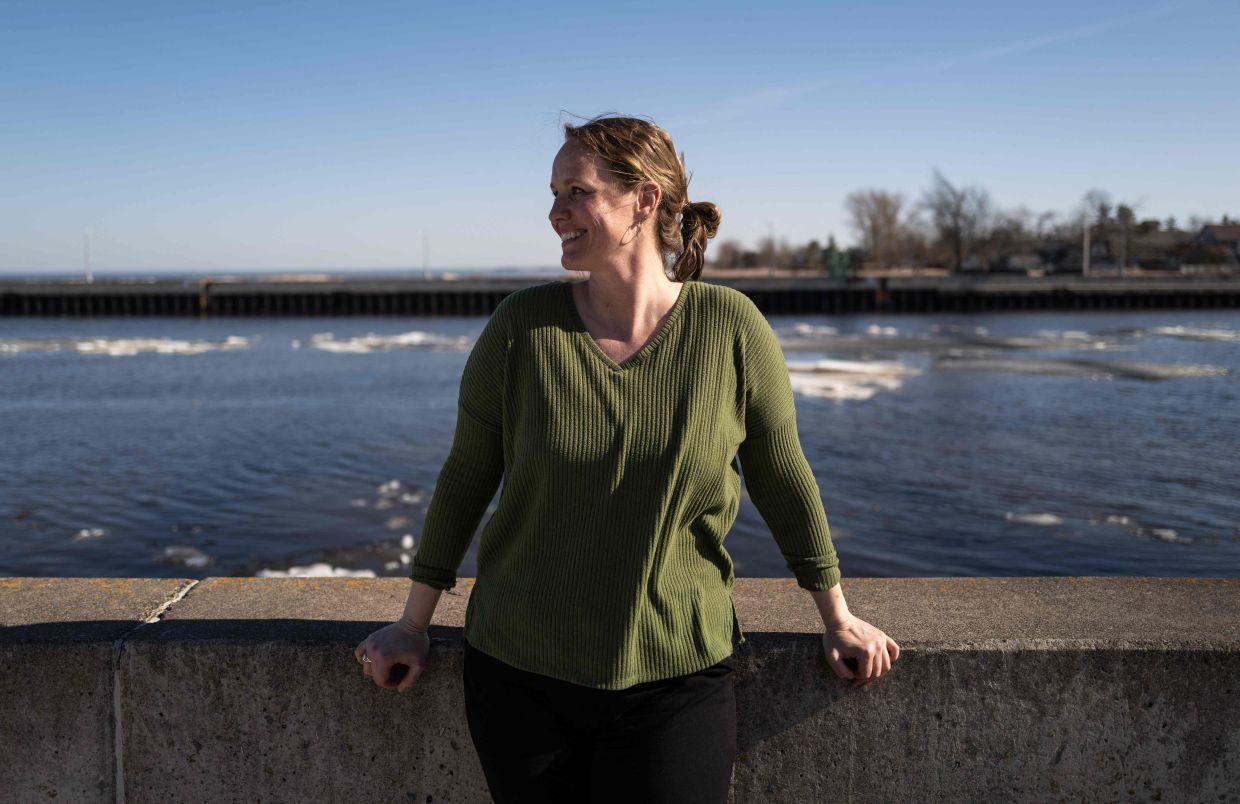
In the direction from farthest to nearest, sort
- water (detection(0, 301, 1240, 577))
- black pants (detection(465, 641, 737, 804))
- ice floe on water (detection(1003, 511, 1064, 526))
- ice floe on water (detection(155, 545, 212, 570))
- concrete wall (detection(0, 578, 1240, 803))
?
ice floe on water (detection(1003, 511, 1064, 526)) < water (detection(0, 301, 1240, 577)) < ice floe on water (detection(155, 545, 212, 570)) < concrete wall (detection(0, 578, 1240, 803)) < black pants (detection(465, 641, 737, 804))

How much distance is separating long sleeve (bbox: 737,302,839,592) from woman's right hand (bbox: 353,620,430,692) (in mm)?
702

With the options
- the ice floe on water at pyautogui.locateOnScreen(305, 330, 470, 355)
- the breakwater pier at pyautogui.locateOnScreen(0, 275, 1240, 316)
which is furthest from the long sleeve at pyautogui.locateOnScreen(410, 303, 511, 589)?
the breakwater pier at pyautogui.locateOnScreen(0, 275, 1240, 316)

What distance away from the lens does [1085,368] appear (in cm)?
2902

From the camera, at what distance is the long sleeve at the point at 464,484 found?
1.95 m

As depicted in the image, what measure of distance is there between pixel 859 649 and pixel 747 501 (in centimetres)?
1015

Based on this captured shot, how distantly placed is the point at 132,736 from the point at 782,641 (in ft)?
4.36

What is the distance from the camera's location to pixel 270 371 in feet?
99.3

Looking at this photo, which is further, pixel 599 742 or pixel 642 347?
pixel 642 347

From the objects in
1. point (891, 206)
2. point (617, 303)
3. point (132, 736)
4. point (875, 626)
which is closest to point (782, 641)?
point (875, 626)

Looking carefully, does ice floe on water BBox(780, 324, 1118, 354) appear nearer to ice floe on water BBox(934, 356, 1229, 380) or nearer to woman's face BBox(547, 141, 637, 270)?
ice floe on water BBox(934, 356, 1229, 380)

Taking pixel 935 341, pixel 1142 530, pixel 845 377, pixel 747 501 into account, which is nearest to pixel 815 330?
pixel 935 341

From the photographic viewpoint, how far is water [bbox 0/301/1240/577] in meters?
10.4

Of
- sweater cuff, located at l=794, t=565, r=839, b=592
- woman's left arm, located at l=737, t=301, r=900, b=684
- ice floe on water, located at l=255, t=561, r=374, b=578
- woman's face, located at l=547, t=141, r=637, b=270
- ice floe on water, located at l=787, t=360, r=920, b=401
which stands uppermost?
woman's face, located at l=547, t=141, r=637, b=270

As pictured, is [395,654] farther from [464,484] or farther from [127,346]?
[127,346]
